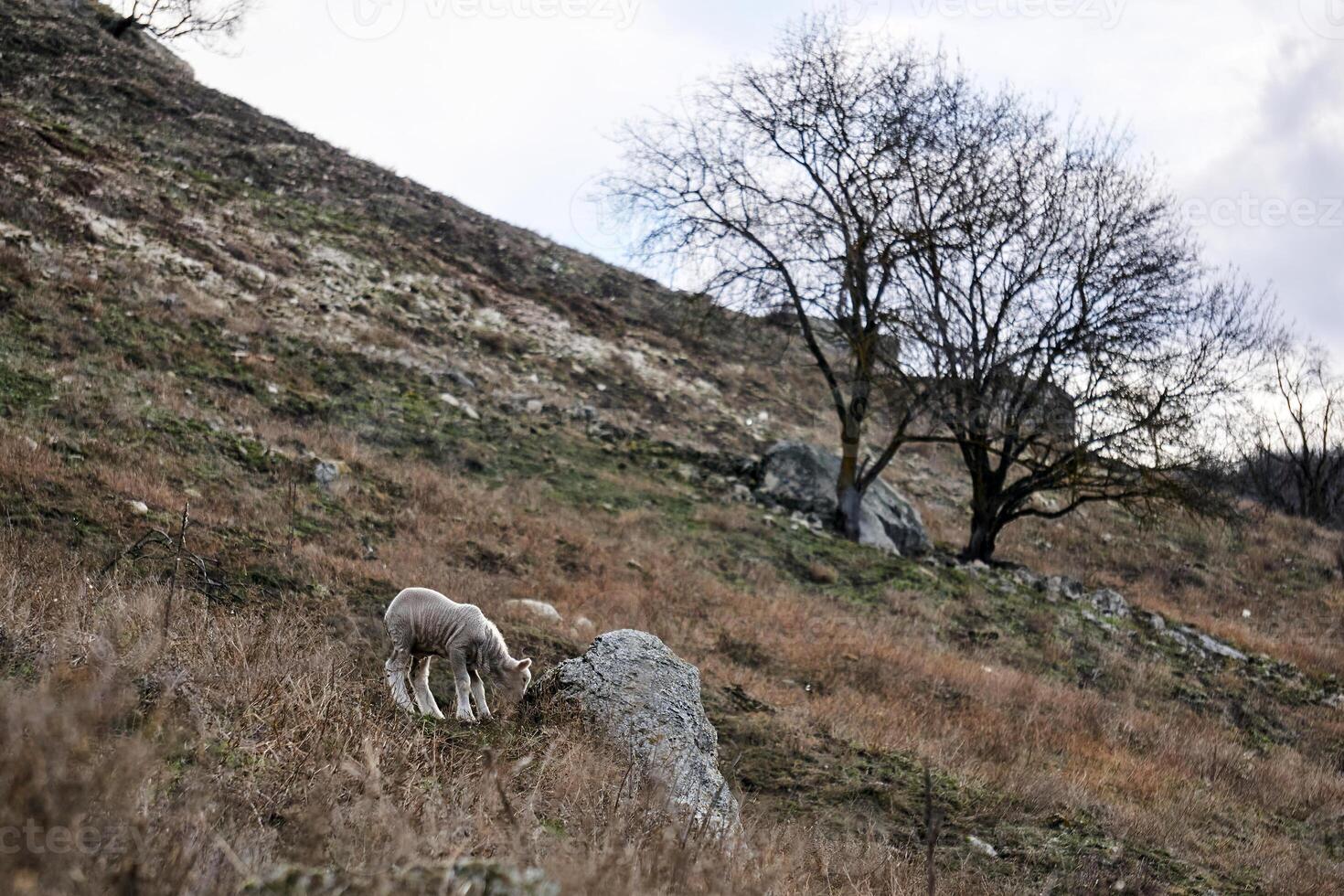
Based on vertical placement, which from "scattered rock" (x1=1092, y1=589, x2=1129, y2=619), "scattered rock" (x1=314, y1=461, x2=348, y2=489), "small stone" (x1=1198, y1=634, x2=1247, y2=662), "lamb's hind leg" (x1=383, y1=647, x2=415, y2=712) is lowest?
"scattered rock" (x1=314, y1=461, x2=348, y2=489)

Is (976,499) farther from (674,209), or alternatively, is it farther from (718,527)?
(674,209)

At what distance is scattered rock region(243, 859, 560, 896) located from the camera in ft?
Answer: 6.44

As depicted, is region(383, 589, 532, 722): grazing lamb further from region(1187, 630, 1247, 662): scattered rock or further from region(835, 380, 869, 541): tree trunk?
region(1187, 630, 1247, 662): scattered rock

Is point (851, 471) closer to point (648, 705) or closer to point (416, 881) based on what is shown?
point (648, 705)

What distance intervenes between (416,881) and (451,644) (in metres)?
4.21

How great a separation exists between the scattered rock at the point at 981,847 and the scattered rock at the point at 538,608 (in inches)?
176

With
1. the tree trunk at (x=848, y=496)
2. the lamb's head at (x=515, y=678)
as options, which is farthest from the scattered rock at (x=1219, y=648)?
the lamb's head at (x=515, y=678)

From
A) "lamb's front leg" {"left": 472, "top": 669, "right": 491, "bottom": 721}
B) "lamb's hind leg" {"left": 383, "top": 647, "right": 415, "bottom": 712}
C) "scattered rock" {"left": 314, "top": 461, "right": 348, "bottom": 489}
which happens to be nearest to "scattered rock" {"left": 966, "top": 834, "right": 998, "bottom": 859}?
"lamb's front leg" {"left": 472, "top": 669, "right": 491, "bottom": 721}

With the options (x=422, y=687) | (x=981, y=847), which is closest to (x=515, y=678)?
(x=422, y=687)

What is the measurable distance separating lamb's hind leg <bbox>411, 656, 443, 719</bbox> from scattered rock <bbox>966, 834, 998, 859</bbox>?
368 cm

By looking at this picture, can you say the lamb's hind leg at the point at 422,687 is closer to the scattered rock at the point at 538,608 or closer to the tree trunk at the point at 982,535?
the scattered rock at the point at 538,608

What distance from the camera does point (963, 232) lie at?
1747 cm

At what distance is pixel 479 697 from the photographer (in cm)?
639

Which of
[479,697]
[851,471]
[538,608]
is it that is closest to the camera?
[479,697]
